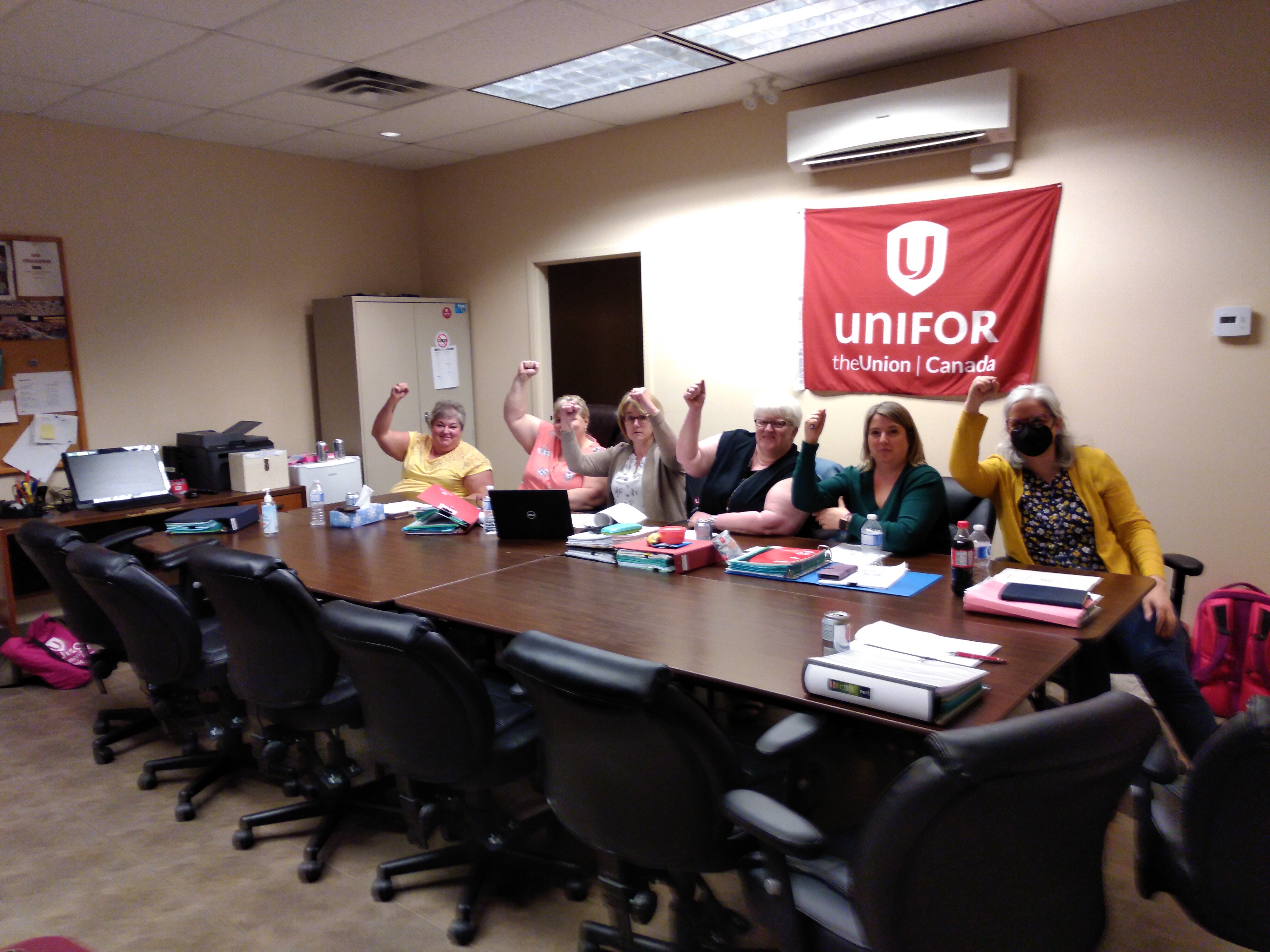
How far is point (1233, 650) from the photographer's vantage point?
3.24 meters

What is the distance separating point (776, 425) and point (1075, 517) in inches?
43.7

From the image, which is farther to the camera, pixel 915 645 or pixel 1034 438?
pixel 1034 438

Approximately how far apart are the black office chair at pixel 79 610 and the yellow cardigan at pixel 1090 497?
287 cm

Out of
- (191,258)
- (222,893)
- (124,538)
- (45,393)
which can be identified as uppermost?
(191,258)

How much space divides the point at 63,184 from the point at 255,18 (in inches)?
80.9

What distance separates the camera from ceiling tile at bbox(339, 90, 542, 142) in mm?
4457

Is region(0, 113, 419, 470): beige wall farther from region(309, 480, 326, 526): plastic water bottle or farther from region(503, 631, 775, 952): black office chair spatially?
region(503, 631, 775, 952): black office chair

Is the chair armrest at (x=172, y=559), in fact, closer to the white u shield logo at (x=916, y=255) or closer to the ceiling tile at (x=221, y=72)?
the ceiling tile at (x=221, y=72)

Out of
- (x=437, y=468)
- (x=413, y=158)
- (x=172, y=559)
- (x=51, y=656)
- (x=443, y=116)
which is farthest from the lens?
(x=413, y=158)

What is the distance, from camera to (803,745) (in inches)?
64.9

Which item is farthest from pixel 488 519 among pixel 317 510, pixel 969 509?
pixel 969 509

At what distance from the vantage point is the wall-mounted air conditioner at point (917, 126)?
3.70 meters

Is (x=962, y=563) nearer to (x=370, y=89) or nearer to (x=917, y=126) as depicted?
(x=917, y=126)

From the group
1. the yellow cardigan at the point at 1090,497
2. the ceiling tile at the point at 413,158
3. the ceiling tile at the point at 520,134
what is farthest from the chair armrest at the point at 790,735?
the ceiling tile at the point at 413,158
